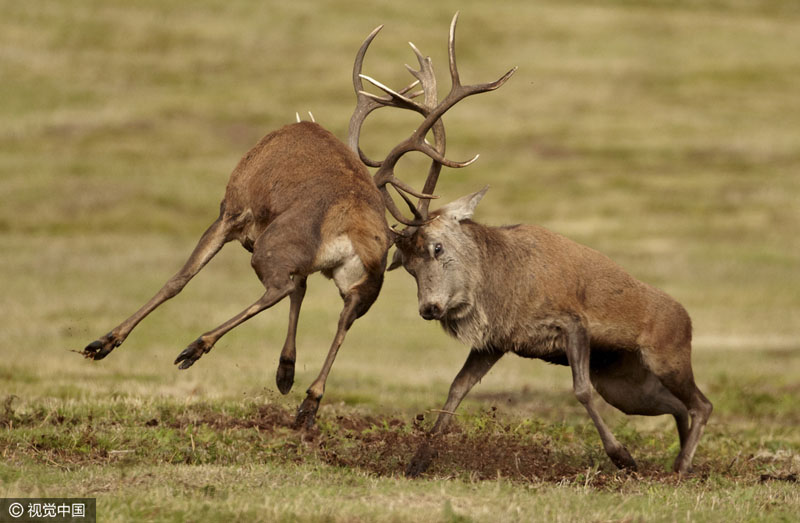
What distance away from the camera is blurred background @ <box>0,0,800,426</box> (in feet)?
56.4

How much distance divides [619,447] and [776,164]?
101ft

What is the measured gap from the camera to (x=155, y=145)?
37.5 m

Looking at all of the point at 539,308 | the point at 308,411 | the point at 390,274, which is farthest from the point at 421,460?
the point at 390,274

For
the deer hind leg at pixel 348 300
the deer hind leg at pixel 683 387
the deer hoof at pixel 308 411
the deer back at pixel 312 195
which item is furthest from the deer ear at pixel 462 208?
the deer hoof at pixel 308 411

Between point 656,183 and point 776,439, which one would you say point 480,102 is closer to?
point 656,183

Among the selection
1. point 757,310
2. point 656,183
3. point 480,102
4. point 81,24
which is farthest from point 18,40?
point 757,310

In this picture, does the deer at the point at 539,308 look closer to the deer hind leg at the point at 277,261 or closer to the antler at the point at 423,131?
the antler at the point at 423,131

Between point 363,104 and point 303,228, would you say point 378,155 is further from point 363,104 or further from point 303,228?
point 303,228

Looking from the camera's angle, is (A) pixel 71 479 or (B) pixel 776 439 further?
(B) pixel 776 439

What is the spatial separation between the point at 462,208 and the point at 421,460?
2.24m

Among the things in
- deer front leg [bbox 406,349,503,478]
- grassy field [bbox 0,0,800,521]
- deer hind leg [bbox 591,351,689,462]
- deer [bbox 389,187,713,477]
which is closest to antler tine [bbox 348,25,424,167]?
deer [bbox 389,187,713,477]

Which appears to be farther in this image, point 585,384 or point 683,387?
point 683,387

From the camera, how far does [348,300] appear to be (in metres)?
8.59

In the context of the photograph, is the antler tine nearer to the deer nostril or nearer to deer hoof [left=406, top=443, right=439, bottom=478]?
the deer nostril
